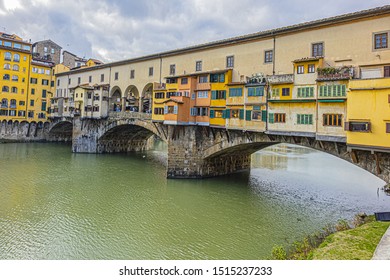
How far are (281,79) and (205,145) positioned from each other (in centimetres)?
1015

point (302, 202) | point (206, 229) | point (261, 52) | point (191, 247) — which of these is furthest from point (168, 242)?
point (261, 52)

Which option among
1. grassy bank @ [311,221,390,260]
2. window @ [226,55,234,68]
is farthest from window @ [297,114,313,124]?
window @ [226,55,234,68]

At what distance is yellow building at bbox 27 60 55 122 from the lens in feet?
185

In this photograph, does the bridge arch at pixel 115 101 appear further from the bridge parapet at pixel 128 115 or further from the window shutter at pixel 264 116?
the window shutter at pixel 264 116

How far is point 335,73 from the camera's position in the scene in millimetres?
17531

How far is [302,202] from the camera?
69.7 ft

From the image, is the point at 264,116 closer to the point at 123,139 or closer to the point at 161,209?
the point at 161,209

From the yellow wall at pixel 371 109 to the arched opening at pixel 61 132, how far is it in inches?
2116

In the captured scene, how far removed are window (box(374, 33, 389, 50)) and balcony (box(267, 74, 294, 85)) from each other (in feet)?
17.4

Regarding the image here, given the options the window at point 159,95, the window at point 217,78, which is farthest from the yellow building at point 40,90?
the window at point 217,78

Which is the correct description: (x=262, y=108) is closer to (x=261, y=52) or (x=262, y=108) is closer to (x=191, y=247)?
(x=261, y=52)

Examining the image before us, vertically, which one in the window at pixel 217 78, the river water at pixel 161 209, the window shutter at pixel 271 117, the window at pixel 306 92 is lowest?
the river water at pixel 161 209

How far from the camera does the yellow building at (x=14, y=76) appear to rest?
171ft

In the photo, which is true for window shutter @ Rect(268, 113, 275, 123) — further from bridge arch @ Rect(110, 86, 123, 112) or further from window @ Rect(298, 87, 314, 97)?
bridge arch @ Rect(110, 86, 123, 112)
